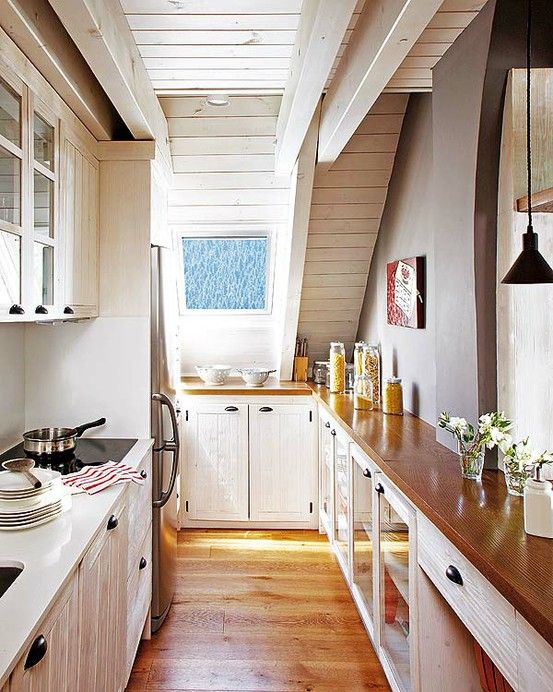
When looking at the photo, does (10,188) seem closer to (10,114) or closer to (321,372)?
(10,114)

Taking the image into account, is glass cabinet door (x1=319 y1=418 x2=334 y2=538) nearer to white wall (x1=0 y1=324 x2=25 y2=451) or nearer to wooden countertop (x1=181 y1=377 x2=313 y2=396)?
wooden countertop (x1=181 y1=377 x2=313 y2=396)

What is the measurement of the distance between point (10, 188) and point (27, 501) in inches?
33.7

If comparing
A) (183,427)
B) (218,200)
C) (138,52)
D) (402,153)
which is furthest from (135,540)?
(402,153)

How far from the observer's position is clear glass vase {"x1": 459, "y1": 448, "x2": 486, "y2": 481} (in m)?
1.76

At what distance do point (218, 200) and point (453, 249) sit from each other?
1844 millimetres

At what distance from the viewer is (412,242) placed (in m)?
2.94

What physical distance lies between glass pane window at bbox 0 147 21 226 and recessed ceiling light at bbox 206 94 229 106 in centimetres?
150

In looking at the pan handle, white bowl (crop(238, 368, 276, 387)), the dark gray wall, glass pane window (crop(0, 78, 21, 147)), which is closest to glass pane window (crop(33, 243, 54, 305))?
glass pane window (crop(0, 78, 21, 147))

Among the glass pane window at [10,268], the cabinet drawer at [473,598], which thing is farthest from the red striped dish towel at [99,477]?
the cabinet drawer at [473,598]

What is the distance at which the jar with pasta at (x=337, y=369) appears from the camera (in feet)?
Result: 12.1

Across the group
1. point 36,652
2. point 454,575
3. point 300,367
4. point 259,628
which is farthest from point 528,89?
point 300,367

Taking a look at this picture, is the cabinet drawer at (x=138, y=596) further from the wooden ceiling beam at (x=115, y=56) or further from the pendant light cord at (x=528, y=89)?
the pendant light cord at (x=528, y=89)

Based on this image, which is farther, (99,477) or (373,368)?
(373,368)

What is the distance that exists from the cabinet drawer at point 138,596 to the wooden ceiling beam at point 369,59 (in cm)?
193
